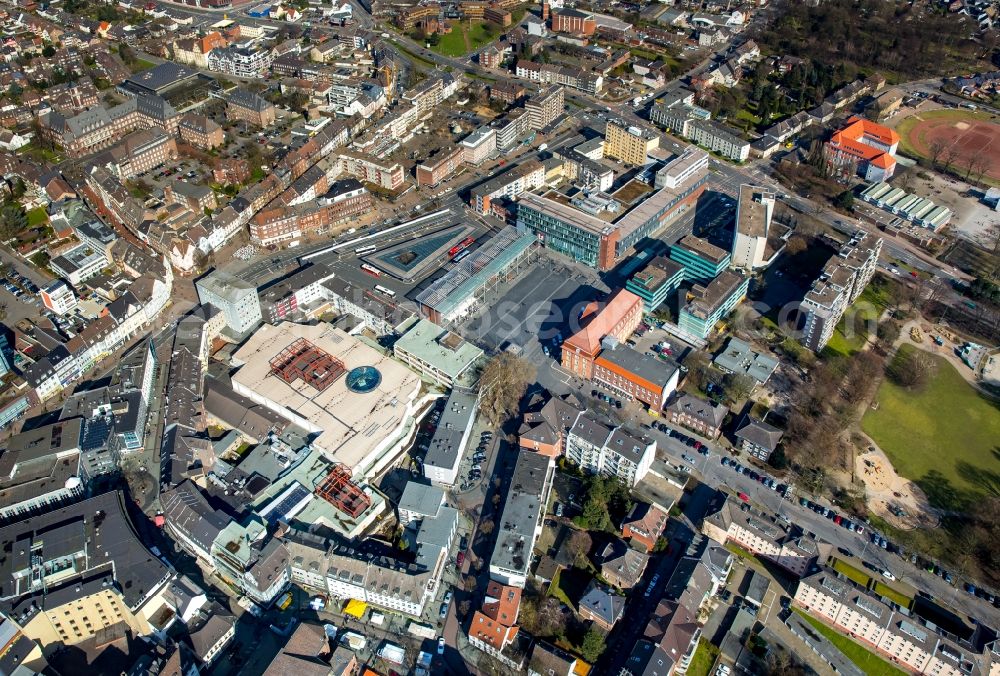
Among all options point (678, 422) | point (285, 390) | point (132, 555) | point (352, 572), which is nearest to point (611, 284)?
point (678, 422)

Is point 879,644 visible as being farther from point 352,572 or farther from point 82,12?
point 82,12

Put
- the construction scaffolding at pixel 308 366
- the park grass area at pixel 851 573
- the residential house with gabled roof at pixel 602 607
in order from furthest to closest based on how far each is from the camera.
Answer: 1. the construction scaffolding at pixel 308 366
2. the park grass area at pixel 851 573
3. the residential house with gabled roof at pixel 602 607

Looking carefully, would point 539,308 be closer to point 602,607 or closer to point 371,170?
point 371,170

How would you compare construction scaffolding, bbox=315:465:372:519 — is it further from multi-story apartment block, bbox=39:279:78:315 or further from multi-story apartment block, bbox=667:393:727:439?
multi-story apartment block, bbox=39:279:78:315

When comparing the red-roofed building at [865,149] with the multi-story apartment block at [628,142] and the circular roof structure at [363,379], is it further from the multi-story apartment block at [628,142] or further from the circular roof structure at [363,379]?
the circular roof structure at [363,379]

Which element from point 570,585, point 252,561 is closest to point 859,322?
point 570,585

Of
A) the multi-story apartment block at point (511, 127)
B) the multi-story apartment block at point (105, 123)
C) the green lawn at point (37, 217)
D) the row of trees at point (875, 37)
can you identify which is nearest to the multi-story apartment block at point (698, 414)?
the multi-story apartment block at point (511, 127)

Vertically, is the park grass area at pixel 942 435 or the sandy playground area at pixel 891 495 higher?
the sandy playground area at pixel 891 495
